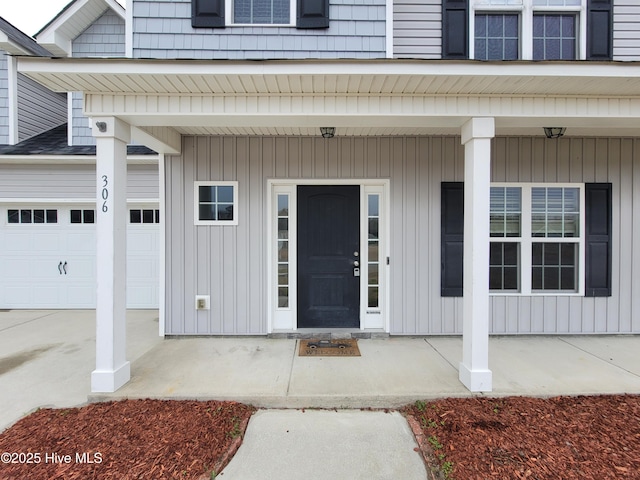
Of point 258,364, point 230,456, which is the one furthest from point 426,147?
point 230,456

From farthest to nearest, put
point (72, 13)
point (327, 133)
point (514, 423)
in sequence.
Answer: point (72, 13)
point (327, 133)
point (514, 423)

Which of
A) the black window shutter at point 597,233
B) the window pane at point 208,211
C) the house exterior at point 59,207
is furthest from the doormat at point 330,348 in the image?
the house exterior at point 59,207

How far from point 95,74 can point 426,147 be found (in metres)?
3.49

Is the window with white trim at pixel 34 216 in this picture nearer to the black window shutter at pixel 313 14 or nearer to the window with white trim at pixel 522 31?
the black window shutter at pixel 313 14

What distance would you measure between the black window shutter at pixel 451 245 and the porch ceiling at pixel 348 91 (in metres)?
1.30

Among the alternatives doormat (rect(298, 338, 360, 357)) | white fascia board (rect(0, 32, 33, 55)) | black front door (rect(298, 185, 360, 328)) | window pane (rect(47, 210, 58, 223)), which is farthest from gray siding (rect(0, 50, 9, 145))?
doormat (rect(298, 338, 360, 357))

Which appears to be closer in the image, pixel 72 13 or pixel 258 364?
pixel 258 364

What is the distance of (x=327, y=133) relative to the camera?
3891 mm

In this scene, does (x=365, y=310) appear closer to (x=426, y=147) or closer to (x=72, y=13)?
(x=426, y=147)

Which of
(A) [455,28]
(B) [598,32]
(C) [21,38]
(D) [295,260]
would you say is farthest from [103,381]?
(C) [21,38]

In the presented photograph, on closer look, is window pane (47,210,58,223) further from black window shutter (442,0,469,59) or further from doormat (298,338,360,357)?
black window shutter (442,0,469,59)

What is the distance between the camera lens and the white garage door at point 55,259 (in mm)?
5895

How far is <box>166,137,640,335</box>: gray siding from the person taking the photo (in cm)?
436

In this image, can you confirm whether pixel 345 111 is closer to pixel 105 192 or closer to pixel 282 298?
pixel 105 192
